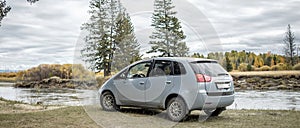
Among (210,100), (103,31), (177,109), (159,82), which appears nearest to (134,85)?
(159,82)

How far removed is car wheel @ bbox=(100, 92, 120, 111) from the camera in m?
9.75

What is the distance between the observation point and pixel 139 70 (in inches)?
364

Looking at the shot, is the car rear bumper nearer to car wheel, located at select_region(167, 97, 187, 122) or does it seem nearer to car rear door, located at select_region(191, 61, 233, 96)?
car rear door, located at select_region(191, 61, 233, 96)

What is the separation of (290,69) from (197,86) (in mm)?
50080

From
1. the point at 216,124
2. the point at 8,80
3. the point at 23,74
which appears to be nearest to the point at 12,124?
the point at 216,124

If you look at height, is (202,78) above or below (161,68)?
below

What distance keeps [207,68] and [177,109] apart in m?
1.27

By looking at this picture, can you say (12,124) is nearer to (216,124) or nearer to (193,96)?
(193,96)

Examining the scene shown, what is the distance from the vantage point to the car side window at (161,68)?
8406 mm

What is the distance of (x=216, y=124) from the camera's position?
7828 mm

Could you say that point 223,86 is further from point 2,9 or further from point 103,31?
point 103,31

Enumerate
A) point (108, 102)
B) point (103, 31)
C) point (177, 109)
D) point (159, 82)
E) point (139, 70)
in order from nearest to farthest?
point (177, 109), point (159, 82), point (139, 70), point (108, 102), point (103, 31)

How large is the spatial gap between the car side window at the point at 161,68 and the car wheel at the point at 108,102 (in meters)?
1.71

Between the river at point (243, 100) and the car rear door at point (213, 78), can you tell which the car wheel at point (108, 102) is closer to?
the river at point (243, 100)
